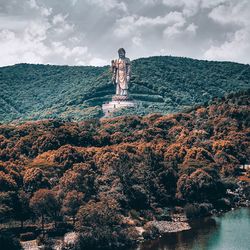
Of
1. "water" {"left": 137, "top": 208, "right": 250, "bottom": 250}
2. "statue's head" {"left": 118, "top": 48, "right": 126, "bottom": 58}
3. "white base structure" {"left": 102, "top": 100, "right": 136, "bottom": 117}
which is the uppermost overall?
"statue's head" {"left": 118, "top": 48, "right": 126, "bottom": 58}

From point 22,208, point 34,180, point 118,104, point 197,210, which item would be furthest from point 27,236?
point 118,104

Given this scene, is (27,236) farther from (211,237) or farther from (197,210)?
(197,210)

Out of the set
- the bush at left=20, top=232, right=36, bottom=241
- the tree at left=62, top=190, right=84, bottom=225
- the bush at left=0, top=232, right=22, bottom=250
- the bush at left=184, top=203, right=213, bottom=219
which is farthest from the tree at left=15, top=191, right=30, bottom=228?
the bush at left=184, top=203, right=213, bottom=219

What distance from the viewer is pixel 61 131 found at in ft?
324

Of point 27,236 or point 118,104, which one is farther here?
point 118,104

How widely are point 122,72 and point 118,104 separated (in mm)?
10648

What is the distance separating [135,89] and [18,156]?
113 m

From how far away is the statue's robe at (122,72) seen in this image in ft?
611

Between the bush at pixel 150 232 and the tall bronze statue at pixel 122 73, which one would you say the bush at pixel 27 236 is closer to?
the bush at pixel 150 232

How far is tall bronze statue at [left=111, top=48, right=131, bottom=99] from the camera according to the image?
186 m

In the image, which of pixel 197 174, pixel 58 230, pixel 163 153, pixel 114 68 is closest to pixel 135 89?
pixel 114 68

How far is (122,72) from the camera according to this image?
18762 centimetres

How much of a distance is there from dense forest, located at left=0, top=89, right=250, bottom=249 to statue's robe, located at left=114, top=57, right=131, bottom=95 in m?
64.2

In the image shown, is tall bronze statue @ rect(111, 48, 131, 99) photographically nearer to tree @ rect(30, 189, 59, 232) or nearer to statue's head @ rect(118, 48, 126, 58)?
statue's head @ rect(118, 48, 126, 58)
